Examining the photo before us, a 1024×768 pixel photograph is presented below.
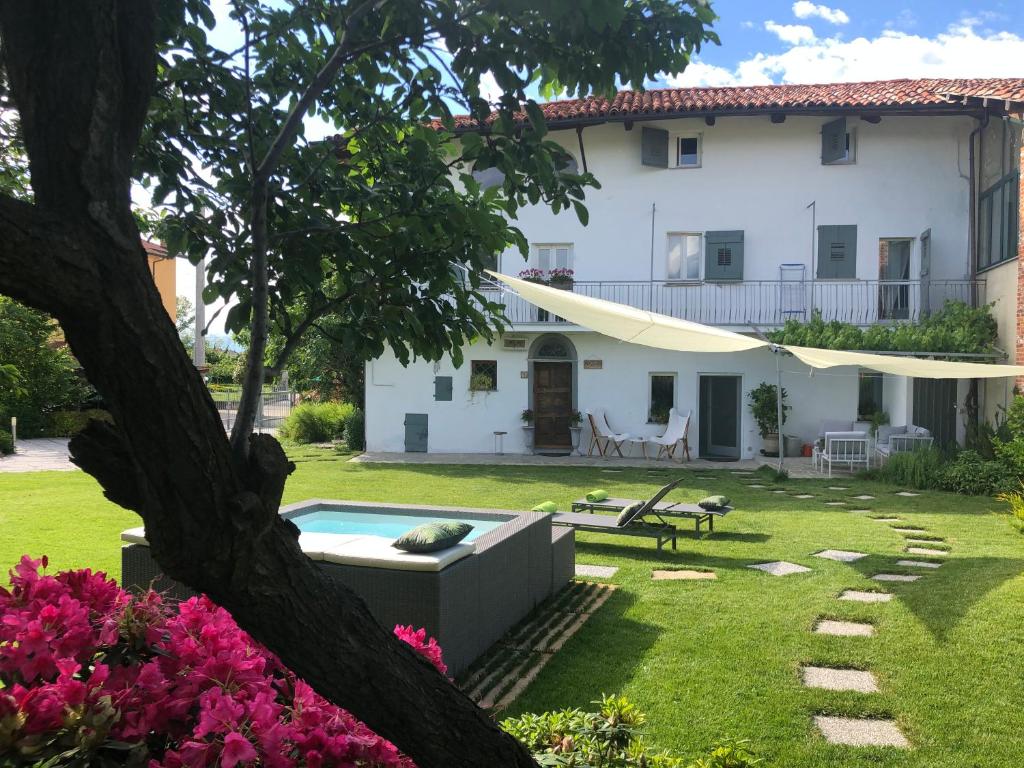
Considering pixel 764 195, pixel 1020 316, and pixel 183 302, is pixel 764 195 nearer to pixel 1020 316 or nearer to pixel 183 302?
pixel 1020 316

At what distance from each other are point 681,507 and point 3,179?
263 inches

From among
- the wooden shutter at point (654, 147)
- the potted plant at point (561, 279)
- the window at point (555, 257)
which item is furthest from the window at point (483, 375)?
the wooden shutter at point (654, 147)

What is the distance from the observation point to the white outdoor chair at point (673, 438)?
1515 centimetres

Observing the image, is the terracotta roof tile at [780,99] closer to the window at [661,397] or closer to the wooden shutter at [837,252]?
the wooden shutter at [837,252]

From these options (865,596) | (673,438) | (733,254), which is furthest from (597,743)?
(733,254)

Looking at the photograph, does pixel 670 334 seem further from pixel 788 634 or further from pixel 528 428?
pixel 528 428

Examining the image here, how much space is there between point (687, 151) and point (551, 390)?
570cm

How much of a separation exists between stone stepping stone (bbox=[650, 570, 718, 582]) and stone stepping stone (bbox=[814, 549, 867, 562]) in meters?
1.30

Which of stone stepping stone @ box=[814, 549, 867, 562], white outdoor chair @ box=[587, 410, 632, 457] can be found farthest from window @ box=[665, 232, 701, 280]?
stone stepping stone @ box=[814, 549, 867, 562]

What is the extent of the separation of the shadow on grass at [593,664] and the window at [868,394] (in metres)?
11.4

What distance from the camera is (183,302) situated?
60.1 m

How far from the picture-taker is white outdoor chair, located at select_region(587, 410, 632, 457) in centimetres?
1573

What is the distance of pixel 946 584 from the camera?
19.2 feet

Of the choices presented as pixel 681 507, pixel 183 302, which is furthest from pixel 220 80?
pixel 183 302
